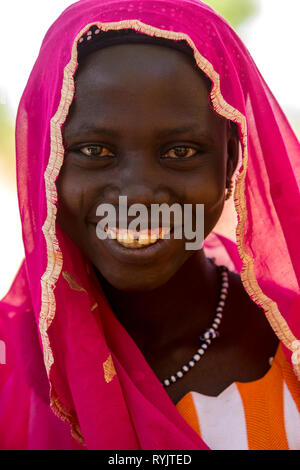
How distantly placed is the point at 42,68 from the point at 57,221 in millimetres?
339

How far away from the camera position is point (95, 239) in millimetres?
1244

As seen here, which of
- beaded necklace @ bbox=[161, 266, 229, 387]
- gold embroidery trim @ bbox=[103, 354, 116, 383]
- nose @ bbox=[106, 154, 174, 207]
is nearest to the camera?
nose @ bbox=[106, 154, 174, 207]

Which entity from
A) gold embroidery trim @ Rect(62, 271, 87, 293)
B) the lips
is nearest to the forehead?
the lips

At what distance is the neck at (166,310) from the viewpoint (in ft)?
4.70

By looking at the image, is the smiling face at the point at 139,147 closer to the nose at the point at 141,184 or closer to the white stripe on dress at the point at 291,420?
the nose at the point at 141,184

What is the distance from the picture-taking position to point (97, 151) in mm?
1201

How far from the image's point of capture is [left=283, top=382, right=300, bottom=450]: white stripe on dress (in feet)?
4.17

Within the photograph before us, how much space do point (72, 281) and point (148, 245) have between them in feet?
0.72

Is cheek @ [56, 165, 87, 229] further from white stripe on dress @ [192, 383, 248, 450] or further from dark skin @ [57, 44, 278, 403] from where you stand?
white stripe on dress @ [192, 383, 248, 450]

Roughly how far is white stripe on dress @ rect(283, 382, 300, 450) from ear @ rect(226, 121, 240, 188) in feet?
1.65

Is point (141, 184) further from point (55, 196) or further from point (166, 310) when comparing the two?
point (166, 310)

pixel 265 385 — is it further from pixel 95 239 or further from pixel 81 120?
pixel 81 120

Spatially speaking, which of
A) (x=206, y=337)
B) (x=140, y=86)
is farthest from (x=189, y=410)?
(x=140, y=86)

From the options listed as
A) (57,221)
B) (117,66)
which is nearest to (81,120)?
(117,66)
